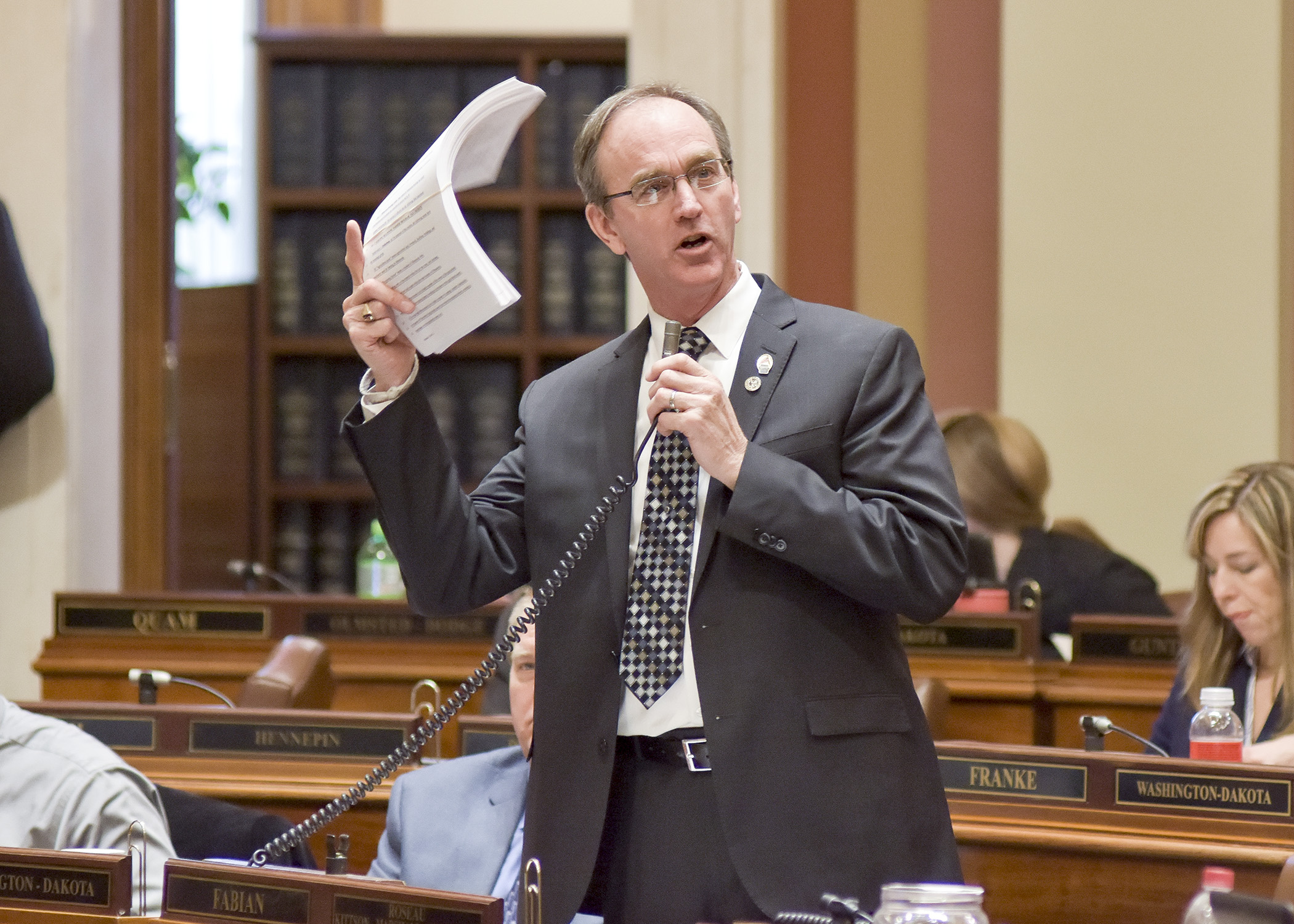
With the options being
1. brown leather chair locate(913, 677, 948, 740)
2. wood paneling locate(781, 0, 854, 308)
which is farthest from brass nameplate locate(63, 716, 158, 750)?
wood paneling locate(781, 0, 854, 308)

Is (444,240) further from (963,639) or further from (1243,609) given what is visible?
(963,639)

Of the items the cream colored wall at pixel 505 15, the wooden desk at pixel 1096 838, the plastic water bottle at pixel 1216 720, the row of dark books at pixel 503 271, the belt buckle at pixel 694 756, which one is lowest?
the wooden desk at pixel 1096 838

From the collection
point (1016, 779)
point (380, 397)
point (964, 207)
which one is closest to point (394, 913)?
point (380, 397)

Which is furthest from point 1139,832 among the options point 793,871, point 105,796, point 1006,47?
point 1006,47

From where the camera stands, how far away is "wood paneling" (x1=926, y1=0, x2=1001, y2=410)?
6125mm

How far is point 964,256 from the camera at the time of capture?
620cm

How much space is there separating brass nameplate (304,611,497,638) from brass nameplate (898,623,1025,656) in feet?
3.96

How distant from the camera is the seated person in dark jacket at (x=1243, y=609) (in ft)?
10.8

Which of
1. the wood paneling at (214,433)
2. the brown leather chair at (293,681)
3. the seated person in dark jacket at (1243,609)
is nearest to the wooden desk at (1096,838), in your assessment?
the seated person in dark jacket at (1243,609)

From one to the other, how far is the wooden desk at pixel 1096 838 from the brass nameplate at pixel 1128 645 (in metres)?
1.43

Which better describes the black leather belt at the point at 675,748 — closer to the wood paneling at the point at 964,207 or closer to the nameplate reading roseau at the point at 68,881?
the nameplate reading roseau at the point at 68,881

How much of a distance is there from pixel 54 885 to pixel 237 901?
228 mm

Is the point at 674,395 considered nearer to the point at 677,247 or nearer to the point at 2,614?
the point at 677,247

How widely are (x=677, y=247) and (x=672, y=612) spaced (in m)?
0.40
